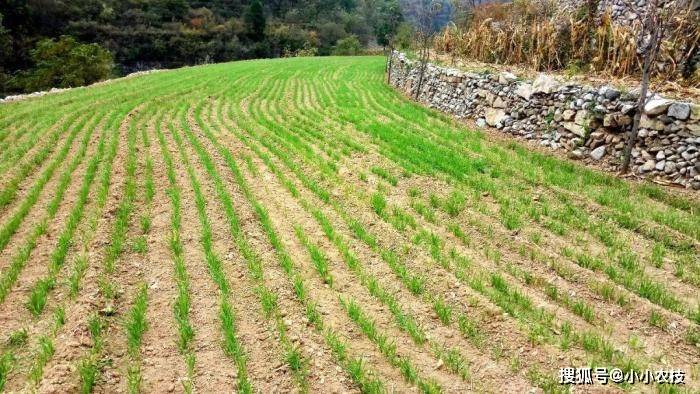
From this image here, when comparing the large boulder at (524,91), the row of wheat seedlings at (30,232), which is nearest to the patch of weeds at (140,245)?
the row of wheat seedlings at (30,232)

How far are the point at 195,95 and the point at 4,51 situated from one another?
3500 centimetres

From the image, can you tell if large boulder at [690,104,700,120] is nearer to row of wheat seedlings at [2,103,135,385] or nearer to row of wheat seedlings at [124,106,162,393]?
row of wheat seedlings at [124,106,162,393]

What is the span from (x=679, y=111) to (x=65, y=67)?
1483 inches

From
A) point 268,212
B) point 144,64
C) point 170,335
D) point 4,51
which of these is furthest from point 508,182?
point 144,64

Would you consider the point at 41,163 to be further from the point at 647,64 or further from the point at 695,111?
the point at 695,111

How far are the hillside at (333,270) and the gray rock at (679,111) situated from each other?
152cm

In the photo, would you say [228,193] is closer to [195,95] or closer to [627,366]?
[627,366]

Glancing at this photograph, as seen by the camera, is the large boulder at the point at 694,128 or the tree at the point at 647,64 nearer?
the large boulder at the point at 694,128

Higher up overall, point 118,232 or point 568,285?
point 118,232

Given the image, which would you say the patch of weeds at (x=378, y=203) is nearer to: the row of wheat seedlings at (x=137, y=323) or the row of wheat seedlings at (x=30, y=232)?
the row of wheat seedlings at (x=137, y=323)

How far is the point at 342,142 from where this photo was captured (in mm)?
11062

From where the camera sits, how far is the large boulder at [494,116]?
12.1 meters

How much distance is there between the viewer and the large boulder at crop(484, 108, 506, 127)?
12.1 m

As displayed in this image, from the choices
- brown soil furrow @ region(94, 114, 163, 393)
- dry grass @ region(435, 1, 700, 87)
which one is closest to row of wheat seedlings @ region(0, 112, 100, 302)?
brown soil furrow @ region(94, 114, 163, 393)
